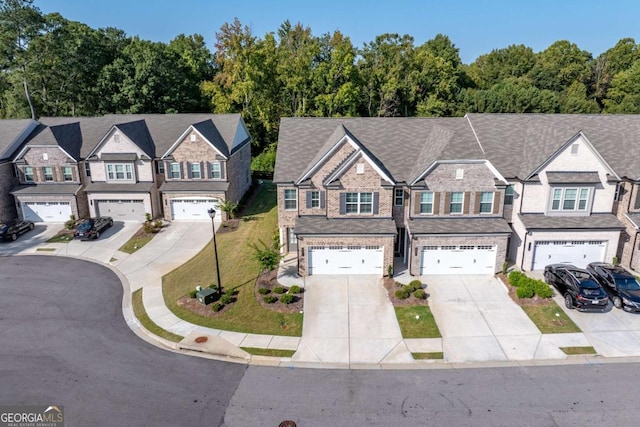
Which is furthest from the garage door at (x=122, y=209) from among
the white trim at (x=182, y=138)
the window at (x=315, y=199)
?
the window at (x=315, y=199)

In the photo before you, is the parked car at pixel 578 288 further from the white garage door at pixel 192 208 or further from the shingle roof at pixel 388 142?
the white garage door at pixel 192 208

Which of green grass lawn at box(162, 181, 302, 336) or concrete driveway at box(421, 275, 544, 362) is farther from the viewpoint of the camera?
green grass lawn at box(162, 181, 302, 336)

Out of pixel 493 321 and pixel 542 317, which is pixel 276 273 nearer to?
pixel 493 321

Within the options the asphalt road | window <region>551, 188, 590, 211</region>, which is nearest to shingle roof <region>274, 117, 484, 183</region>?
window <region>551, 188, 590, 211</region>

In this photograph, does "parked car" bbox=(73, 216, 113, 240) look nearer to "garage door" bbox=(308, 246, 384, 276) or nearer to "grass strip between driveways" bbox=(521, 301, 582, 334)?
"garage door" bbox=(308, 246, 384, 276)

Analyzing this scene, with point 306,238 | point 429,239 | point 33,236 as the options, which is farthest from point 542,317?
point 33,236

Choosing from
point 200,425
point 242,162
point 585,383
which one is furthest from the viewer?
point 242,162

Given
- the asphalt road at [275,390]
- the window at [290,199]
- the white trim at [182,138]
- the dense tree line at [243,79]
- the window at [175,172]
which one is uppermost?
the dense tree line at [243,79]
